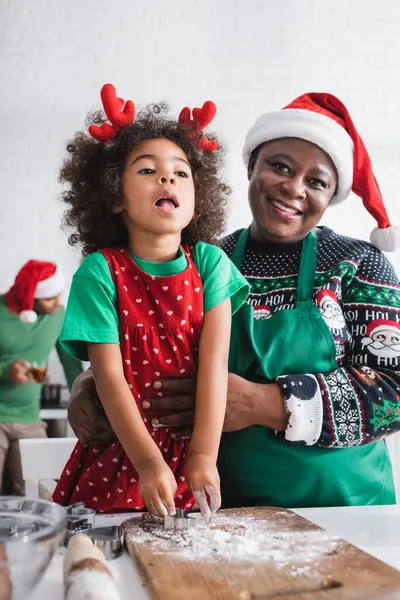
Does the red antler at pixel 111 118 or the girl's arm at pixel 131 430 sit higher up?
the red antler at pixel 111 118

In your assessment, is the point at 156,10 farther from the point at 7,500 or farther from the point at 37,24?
the point at 7,500

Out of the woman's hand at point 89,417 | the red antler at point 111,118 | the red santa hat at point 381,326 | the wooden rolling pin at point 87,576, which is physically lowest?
the wooden rolling pin at point 87,576

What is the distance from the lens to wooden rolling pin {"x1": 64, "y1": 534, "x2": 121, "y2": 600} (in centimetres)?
63

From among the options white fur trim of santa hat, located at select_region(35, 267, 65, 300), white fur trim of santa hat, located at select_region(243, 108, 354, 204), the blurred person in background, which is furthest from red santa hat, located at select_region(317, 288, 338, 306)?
white fur trim of santa hat, located at select_region(35, 267, 65, 300)

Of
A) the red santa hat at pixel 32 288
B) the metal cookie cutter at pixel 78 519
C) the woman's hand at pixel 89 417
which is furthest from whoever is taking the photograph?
the red santa hat at pixel 32 288

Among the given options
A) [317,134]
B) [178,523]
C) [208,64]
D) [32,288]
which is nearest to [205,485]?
[178,523]

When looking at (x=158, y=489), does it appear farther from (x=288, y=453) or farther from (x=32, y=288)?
(x=32, y=288)

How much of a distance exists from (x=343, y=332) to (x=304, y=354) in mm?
94

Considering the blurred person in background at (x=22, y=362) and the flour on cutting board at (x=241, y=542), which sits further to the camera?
the blurred person in background at (x=22, y=362)

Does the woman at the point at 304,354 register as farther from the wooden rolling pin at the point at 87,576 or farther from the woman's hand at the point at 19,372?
the woman's hand at the point at 19,372

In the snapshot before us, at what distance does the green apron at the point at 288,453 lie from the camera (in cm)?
127

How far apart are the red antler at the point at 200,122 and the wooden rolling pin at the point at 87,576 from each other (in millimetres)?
709

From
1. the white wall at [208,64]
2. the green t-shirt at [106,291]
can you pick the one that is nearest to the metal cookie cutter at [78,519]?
the green t-shirt at [106,291]

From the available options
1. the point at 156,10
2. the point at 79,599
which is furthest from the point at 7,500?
the point at 156,10
